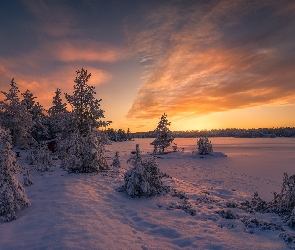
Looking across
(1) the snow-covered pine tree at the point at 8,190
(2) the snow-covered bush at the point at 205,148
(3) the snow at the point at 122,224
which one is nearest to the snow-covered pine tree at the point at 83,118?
(3) the snow at the point at 122,224

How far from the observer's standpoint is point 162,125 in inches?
1858

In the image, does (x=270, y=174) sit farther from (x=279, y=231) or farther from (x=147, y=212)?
(x=147, y=212)

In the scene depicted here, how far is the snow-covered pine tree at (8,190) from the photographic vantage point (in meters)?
7.46

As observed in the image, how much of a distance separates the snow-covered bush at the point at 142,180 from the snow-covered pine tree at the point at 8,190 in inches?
189

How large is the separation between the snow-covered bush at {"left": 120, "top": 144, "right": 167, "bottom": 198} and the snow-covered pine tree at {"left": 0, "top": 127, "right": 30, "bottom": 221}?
189 inches

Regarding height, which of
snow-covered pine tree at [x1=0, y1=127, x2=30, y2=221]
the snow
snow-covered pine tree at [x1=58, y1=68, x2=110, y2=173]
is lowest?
the snow

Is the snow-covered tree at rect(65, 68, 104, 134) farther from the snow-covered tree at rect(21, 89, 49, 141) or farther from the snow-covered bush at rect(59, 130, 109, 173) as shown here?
the snow-covered tree at rect(21, 89, 49, 141)

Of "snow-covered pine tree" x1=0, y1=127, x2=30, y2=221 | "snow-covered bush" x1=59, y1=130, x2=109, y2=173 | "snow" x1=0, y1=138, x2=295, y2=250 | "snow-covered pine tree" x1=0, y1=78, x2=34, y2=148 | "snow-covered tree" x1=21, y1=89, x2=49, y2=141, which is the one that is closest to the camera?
"snow" x1=0, y1=138, x2=295, y2=250

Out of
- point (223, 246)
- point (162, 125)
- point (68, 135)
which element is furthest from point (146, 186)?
point (162, 125)

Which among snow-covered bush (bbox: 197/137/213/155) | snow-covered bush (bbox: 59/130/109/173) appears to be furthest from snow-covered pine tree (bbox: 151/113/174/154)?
snow-covered bush (bbox: 59/130/109/173)

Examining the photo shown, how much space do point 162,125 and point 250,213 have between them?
37815 millimetres

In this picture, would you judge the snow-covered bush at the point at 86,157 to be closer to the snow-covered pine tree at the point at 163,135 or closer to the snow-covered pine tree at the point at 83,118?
the snow-covered pine tree at the point at 83,118

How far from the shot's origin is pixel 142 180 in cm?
1150

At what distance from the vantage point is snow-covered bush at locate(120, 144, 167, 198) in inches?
440
